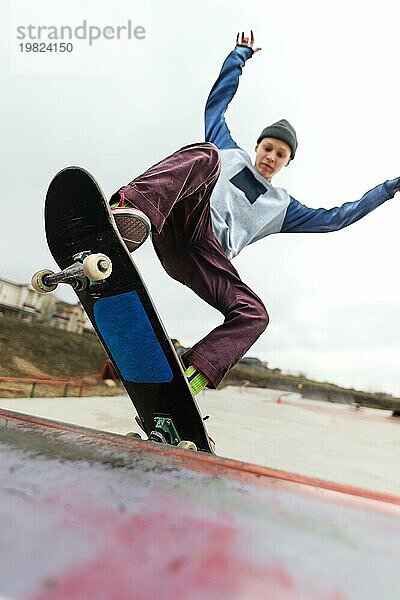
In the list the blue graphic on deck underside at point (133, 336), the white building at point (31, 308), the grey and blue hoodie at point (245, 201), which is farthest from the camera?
the white building at point (31, 308)

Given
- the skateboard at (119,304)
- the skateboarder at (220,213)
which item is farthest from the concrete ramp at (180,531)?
the skateboarder at (220,213)

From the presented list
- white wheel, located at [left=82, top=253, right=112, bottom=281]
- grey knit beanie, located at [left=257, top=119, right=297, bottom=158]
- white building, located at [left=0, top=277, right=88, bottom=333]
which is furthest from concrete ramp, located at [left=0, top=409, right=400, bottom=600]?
white building, located at [left=0, top=277, right=88, bottom=333]

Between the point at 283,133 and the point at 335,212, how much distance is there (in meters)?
0.49

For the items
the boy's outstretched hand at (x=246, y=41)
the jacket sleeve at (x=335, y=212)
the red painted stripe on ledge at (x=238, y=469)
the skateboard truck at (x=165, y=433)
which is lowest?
the skateboard truck at (x=165, y=433)

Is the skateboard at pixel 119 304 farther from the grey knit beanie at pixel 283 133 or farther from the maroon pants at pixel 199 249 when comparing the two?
the grey knit beanie at pixel 283 133

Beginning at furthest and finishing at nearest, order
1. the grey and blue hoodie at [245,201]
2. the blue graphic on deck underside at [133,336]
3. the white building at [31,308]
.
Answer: the white building at [31,308] → the grey and blue hoodie at [245,201] → the blue graphic on deck underside at [133,336]

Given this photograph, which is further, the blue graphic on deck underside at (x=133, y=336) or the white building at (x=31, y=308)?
the white building at (x=31, y=308)

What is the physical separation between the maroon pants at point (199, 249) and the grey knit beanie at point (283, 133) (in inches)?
30.4

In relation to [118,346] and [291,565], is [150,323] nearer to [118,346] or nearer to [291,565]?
[118,346]

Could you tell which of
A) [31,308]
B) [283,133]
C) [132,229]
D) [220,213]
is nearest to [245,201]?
[220,213]

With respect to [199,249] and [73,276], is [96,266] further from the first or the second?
[199,249]

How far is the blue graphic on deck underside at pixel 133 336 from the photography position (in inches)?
63.3

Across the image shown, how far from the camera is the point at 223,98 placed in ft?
8.32

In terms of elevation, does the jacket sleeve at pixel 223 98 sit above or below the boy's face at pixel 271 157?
above
